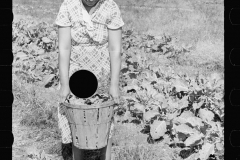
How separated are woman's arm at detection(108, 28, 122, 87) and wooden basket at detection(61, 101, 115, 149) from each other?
306mm

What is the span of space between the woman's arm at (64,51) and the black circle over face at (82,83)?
→ 1.12ft

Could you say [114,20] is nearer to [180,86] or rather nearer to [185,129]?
[185,129]

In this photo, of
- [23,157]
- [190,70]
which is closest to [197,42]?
[190,70]

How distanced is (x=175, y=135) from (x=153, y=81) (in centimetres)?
131

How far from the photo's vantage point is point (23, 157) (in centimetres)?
349

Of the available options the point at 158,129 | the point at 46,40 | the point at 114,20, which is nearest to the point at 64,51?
the point at 114,20

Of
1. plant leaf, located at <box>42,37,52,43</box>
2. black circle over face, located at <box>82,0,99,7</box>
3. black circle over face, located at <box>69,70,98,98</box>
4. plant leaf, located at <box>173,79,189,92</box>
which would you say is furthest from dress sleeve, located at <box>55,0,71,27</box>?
plant leaf, located at <box>42,37,52,43</box>

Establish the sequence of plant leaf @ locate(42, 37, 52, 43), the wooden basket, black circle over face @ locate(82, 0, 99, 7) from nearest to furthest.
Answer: the wooden basket < black circle over face @ locate(82, 0, 99, 7) < plant leaf @ locate(42, 37, 52, 43)

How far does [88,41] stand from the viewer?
109 inches

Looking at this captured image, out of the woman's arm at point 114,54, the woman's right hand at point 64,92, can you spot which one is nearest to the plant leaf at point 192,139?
the woman's arm at point 114,54

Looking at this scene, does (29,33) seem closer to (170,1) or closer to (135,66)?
(135,66)

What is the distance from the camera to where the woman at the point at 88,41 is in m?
2.68

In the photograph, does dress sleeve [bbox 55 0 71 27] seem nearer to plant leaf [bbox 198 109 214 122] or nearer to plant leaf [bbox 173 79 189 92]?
plant leaf [bbox 198 109 214 122]

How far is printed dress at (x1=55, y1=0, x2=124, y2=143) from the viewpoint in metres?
2.68
